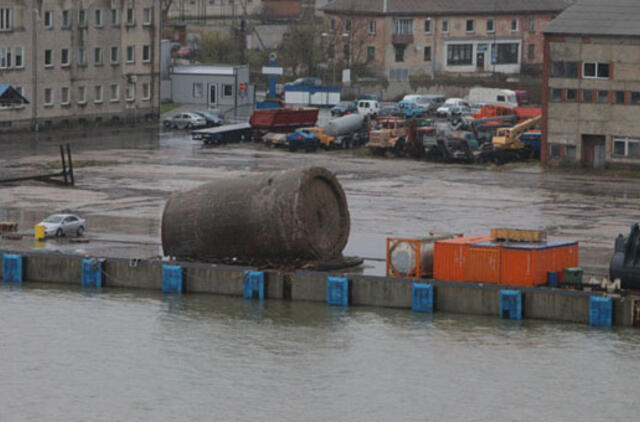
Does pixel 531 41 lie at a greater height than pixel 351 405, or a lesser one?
greater

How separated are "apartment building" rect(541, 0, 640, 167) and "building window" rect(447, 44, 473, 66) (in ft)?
168

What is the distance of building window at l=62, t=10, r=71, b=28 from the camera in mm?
96312

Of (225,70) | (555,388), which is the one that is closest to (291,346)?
(555,388)

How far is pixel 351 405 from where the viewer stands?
37.2 meters

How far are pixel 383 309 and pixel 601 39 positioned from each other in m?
34.5

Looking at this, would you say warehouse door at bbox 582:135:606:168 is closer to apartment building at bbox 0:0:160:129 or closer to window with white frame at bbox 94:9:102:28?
apartment building at bbox 0:0:160:129

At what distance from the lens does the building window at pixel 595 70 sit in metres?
76.1

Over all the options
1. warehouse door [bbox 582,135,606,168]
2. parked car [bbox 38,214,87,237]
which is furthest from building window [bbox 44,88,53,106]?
parked car [bbox 38,214,87,237]

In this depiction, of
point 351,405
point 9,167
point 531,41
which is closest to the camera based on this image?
point 351,405

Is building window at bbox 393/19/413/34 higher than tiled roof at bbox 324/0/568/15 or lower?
lower

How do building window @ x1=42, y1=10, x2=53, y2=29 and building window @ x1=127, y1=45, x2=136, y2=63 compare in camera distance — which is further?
building window @ x1=127, y1=45, x2=136, y2=63

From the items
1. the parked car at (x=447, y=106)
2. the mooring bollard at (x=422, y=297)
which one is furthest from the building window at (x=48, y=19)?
the mooring bollard at (x=422, y=297)

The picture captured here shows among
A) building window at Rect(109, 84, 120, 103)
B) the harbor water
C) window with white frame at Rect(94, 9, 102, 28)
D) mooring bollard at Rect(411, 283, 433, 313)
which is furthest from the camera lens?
building window at Rect(109, 84, 120, 103)

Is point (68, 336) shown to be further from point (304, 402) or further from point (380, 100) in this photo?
point (380, 100)
